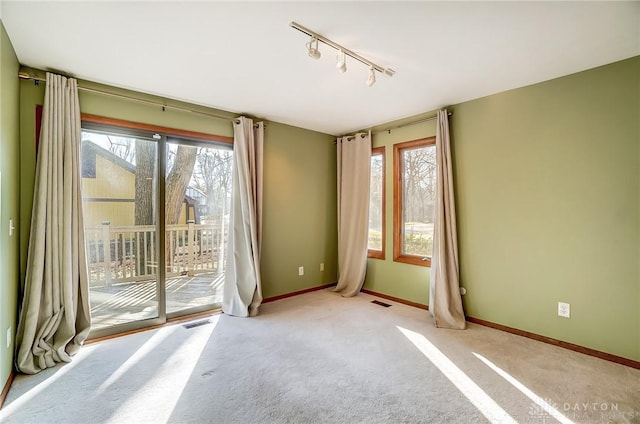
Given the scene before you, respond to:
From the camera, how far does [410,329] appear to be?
3.06 metres

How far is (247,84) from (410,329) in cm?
291

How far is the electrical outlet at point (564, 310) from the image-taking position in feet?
8.67

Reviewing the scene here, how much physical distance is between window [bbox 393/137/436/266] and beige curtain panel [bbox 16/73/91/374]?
135 inches

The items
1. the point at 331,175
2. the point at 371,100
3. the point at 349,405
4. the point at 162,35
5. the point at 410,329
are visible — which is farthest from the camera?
the point at 331,175

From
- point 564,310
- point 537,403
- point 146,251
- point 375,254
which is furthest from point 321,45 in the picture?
point 564,310

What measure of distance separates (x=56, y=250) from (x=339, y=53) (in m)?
2.74

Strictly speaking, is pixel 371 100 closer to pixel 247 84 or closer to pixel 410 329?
pixel 247 84

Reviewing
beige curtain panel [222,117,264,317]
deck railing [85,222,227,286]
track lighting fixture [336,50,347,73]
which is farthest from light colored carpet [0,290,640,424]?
track lighting fixture [336,50,347,73]

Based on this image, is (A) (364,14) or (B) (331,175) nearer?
(A) (364,14)

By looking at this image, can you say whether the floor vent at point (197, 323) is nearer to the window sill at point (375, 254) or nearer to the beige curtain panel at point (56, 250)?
the beige curtain panel at point (56, 250)

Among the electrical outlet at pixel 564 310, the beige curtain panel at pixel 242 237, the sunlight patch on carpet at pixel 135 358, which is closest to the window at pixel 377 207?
the beige curtain panel at pixel 242 237

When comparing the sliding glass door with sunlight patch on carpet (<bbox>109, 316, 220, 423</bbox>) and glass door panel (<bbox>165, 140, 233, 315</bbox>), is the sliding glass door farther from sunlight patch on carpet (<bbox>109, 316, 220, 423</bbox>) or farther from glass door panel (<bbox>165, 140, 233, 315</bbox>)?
sunlight patch on carpet (<bbox>109, 316, 220, 423</bbox>)

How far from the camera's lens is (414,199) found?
392 centimetres

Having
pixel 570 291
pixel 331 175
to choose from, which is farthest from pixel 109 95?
pixel 570 291
